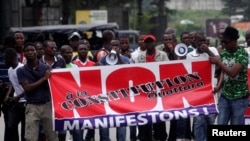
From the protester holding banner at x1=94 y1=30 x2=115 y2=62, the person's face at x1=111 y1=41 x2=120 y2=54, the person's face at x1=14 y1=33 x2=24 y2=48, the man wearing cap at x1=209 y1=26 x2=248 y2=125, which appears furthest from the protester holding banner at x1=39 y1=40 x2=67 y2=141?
the man wearing cap at x1=209 y1=26 x2=248 y2=125

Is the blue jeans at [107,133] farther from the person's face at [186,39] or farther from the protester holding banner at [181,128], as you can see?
the person's face at [186,39]

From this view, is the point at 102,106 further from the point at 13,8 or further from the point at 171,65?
the point at 13,8

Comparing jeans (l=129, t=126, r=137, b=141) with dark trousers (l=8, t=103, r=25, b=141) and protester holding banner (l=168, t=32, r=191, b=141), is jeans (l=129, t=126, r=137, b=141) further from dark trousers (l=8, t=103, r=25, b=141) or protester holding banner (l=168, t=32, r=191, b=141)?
dark trousers (l=8, t=103, r=25, b=141)

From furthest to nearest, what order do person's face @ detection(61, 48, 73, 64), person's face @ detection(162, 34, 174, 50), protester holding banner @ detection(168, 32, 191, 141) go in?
person's face @ detection(162, 34, 174, 50) < protester holding banner @ detection(168, 32, 191, 141) < person's face @ detection(61, 48, 73, 64)

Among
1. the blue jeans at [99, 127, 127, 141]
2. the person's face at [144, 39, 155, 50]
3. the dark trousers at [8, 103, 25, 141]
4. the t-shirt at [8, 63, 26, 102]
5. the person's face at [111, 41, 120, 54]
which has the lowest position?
the blue jeans at [99, 127, 127, 141]

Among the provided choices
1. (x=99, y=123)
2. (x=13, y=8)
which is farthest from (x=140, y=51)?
(x=13, y=8)

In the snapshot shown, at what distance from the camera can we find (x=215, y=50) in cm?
1311

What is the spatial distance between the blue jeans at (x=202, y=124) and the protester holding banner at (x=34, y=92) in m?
2.24

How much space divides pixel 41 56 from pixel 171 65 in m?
2.11

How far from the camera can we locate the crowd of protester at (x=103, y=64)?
11.3m

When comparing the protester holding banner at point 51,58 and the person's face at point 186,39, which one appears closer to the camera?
the protester holding banner at point 51,58

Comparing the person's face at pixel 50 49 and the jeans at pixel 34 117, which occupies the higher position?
the person's face at pixel 50 49

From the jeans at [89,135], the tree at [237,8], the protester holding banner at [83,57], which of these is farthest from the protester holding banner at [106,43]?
the tree at [237,8]

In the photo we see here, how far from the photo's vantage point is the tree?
8569cm
